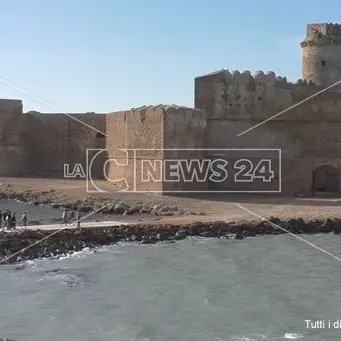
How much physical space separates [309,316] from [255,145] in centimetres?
1717

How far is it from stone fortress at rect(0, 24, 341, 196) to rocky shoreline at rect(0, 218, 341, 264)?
4991mm

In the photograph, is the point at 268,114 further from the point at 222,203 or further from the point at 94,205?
the point at 94,205

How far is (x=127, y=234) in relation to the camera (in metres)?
19.9

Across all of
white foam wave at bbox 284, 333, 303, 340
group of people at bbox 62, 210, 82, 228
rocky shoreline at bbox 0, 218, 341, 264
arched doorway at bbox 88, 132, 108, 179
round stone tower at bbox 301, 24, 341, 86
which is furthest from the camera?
round stone tower at bbox 301, 24, 341, 86

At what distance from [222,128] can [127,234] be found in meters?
10.9

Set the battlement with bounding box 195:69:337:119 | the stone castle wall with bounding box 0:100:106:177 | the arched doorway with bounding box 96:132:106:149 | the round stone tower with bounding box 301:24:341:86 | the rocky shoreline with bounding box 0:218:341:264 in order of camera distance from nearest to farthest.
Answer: the rocky shoreline with bounding box 0:218:341:264 < the battlement with bounding box 195:69:337:119 < the round stone tower with bounding box 301:24:341:86 < the arched doorway with bounding box 96:132:106:149 < the stone castle wall with bounding box 0:100:106:177

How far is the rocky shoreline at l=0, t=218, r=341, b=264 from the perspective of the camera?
58.5ft

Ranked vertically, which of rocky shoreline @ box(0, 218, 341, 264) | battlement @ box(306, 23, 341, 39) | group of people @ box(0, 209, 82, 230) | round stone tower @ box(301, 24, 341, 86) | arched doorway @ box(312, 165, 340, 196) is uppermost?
battlement @ box(306, 23, 341, 39)

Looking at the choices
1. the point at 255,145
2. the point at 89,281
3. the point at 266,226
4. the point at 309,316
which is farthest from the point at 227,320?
the point at 255,145

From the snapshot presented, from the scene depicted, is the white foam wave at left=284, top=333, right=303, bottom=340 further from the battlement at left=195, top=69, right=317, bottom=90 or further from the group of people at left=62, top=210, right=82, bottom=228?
the battlement at left=195, top=69, right=317, bottom=90

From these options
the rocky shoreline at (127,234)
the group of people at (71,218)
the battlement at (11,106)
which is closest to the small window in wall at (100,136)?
the battlement at (11,106)

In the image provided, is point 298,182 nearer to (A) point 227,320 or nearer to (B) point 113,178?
(B) point 113,178

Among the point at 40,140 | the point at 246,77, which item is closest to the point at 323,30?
→ the point at 246,77

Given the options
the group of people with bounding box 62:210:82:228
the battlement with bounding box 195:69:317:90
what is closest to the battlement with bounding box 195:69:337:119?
the battlement with bounding box 195:69:317:90
